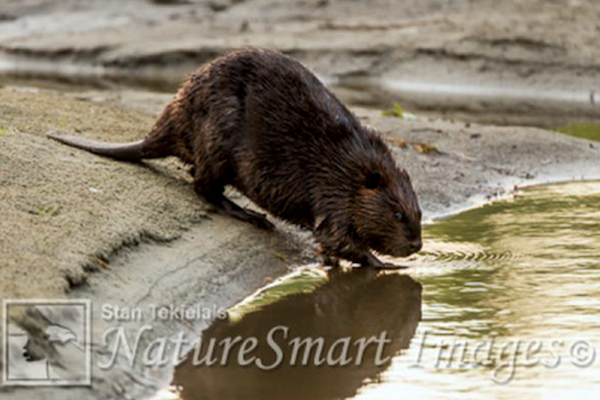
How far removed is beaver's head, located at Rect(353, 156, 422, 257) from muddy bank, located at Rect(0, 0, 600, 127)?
17.1 ft

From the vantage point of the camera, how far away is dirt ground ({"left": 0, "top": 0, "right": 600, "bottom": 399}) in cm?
546

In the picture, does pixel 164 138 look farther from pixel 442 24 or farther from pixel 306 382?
pixel 442 24

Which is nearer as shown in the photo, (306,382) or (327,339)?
(306,382)

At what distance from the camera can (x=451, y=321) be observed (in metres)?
5.53

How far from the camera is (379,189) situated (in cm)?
646

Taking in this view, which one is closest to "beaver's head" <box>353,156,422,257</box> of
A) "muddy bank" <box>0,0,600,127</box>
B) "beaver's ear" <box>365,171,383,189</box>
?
"beaver's ear" <box>365,171,383,189</box>

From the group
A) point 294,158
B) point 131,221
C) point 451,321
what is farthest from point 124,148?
point 451,321

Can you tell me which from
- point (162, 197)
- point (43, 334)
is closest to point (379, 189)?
point (162, 197)

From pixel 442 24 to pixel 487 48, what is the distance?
1262 millimetres

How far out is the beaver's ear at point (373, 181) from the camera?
6.45 meters

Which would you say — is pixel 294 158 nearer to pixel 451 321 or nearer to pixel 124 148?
pixel 124 148

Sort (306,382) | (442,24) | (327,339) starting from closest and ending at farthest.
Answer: (306,382) → (327,339) → (442,24)

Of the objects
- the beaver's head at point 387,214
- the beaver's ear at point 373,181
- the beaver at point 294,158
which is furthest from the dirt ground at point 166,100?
the beaver's ear at point 373,181

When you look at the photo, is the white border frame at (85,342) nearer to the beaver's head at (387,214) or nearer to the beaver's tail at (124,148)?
the beaver's head at (387,214)
